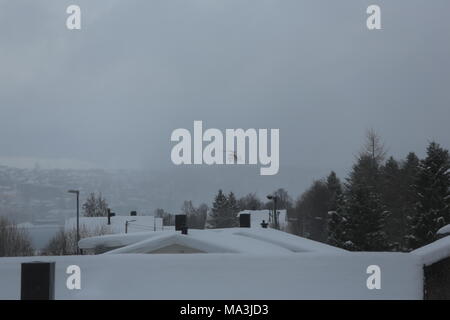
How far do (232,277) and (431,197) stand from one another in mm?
24852

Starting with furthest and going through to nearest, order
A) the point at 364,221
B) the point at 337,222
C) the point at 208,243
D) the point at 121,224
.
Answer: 1. the point at 121,224
2. the point at 337,222
3. the point at 364,221
4. the point at 208,243

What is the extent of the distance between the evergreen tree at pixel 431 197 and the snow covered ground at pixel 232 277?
2299 cm

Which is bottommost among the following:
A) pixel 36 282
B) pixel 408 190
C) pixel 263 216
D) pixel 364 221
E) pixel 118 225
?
pixel 118 225

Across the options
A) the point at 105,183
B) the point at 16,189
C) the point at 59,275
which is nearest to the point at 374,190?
A: the point at 105,183

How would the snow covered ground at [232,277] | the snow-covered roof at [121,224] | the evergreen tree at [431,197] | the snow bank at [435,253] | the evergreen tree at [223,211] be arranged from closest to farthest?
1. the snow covered ground at [232,277]
2. the snow bank at [435,253]
3. the evergreen tree at [431,197]
4. the snow-covered roof at [121,224]
5. the evergreen tree at [223,211]

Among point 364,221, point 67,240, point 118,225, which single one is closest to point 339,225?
point 364,221

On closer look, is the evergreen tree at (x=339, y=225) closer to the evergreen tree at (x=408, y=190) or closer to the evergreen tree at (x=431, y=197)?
the evergreen tree at (x=431, y=197)

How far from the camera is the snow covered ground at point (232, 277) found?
6.84 metres

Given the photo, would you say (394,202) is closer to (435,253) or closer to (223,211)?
(223,211)

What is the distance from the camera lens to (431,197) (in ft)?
95.9

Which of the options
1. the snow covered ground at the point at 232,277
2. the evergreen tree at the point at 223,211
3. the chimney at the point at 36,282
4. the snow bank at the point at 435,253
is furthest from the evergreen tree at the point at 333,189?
the chimney at the point at 36,282

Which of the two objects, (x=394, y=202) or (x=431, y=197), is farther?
(x=394, y=202)

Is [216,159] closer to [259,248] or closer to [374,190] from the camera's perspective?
[259,248]
